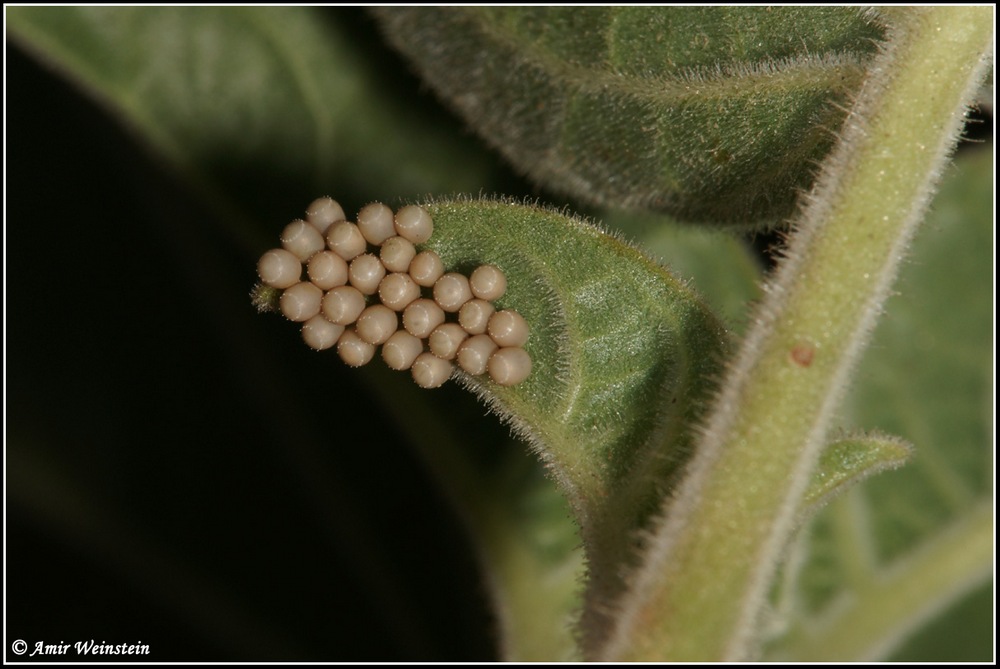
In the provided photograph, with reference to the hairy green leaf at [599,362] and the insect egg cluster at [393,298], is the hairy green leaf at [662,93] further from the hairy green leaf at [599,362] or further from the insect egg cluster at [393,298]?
the insect egg cluster at [393,298]

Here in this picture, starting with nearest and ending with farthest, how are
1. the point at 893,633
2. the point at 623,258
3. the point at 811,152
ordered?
the point at 623,258 < the point at 811,152 < the point at 893,633

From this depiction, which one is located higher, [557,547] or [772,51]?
[772,51]

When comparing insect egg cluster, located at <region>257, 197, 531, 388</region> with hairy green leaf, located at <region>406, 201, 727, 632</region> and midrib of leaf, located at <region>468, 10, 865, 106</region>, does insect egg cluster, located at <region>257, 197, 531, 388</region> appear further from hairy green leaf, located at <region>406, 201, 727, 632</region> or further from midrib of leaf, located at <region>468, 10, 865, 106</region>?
midrib of leaf, located at <region>468, 10, 865, 106</region>

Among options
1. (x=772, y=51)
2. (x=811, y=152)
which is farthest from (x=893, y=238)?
(x=772, y=51)

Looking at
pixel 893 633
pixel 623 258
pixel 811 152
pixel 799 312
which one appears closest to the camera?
pixel 799 312

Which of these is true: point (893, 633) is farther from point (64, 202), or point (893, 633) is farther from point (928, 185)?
point (64, 202)

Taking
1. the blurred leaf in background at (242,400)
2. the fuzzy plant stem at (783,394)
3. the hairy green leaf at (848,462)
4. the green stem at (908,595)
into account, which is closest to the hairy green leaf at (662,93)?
the fuzzy plant stem at (783,394)

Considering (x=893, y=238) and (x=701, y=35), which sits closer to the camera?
(x=893, y=238)
